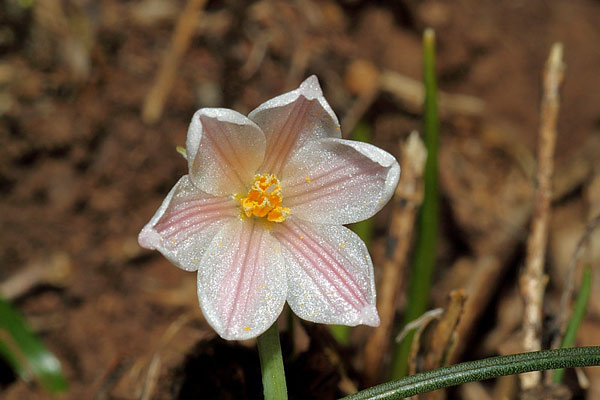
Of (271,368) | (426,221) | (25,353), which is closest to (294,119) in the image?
(271,368)

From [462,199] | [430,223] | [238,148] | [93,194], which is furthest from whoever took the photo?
[462,199]

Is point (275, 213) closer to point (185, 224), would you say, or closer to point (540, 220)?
point (185, 224)

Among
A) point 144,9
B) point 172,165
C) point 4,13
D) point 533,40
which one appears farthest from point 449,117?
point 4,13

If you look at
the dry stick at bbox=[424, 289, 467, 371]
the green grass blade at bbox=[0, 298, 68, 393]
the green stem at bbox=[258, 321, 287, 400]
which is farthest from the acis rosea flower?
the green grass blade at bbox=[0, 298, 68, 393]

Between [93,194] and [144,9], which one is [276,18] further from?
[93,194]

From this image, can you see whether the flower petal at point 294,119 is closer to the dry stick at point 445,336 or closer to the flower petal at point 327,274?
the flower petal at point 327,274

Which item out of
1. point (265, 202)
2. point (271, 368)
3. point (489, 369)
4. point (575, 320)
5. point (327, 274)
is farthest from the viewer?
point (575, 320)

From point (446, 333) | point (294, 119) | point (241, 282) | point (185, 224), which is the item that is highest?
point (294, 119)
